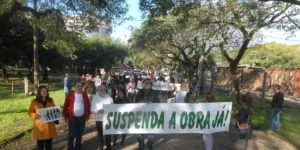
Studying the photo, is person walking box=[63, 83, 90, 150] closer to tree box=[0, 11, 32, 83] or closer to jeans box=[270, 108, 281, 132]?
jeans box=[270, 108, 281, 132]

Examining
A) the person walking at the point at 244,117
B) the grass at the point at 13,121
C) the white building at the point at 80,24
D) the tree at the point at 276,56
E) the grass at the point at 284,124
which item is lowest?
the grass at the point at 284,124

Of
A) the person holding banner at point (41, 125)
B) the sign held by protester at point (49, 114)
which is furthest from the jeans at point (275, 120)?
the person holding banner at point (41, 125)

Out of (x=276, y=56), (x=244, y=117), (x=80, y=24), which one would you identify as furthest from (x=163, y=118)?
(x=276, y=56)

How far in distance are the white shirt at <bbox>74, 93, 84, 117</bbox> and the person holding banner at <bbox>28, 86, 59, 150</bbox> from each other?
487 mm

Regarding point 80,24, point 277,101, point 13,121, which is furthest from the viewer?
point 80,24

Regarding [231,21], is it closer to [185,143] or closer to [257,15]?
[257,15]

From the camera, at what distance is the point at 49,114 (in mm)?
5988

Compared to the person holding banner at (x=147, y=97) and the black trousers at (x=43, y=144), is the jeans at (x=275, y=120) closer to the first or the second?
the person holding banner at (x=147, y=97)

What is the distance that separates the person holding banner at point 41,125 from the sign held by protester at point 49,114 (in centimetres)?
7

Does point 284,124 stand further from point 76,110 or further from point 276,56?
point 276,56

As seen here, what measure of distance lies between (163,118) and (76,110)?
182cm

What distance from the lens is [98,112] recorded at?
21.9 ft

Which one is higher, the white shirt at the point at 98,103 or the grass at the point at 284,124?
the white shirt at the point at 98,103

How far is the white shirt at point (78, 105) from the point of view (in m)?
6.33
